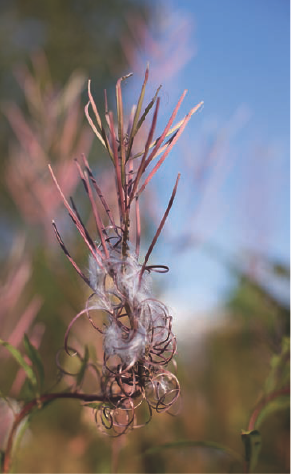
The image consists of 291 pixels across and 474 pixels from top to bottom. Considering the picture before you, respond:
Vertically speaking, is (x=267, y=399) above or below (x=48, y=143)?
below

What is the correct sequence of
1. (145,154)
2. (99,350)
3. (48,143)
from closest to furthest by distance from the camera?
(145,154) → (99,350) → (48,143)

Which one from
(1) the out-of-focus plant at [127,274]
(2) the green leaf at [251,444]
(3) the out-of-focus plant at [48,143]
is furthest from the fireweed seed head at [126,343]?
(3) the out-of-focus plant at [48,143]

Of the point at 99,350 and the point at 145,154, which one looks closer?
the point at 145,154

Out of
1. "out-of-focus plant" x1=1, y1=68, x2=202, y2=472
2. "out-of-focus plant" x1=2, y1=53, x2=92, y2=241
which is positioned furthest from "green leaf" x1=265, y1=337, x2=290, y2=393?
"out-of-focus plant" x1=2, y1=53, x2=92, y2=241

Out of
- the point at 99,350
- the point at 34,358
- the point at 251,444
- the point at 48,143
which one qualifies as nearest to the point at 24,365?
the point at 34,358

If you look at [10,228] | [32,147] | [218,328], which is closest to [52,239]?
[32,147]

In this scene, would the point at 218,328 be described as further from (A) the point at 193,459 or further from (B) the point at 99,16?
(B) the point at 99,16

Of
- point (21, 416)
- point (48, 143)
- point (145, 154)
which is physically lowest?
point (21, 416)

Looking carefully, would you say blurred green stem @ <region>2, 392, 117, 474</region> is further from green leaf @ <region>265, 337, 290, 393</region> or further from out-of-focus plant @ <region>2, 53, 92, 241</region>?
out-of-focus plant @ <region>2, 53, 92, 241</region>

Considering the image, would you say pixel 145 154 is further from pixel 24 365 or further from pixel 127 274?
pixel 24 365
